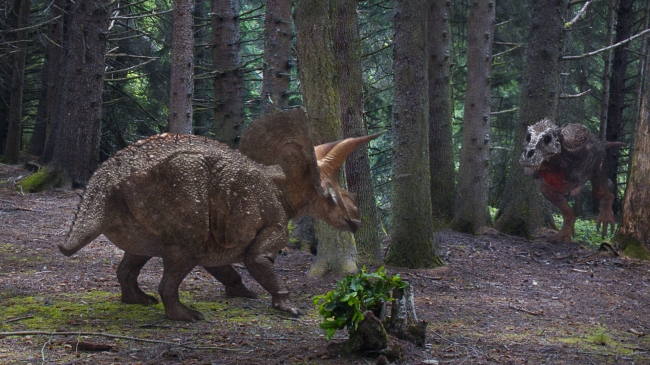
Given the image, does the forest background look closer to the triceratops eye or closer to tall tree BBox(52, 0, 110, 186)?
tall tree BBox(52, 0, 110, 186)

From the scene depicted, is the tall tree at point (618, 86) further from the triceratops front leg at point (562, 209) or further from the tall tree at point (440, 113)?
the tall tree at point (440, 113)

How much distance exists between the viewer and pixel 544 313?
7.29 metres

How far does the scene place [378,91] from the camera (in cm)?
1230

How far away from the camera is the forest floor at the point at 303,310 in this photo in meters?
4.99

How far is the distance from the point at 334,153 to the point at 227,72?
8.65m

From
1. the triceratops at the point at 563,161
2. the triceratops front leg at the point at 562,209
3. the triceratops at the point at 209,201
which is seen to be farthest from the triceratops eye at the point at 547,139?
the triceratops at the point at 209,201

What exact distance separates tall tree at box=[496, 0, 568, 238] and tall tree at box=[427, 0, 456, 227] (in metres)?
1.18

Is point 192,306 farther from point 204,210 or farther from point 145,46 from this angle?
point 145,46

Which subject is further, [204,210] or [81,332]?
[204,210]

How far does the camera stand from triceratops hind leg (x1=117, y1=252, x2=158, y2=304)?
6.17 m

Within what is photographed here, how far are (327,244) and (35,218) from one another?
5.64 metres

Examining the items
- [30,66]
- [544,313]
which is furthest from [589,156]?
[30,66]

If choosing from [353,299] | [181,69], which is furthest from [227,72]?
[353,299]

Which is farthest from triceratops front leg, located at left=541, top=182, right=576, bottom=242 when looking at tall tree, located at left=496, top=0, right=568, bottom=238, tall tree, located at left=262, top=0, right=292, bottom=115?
tall tree, located at left=262, top=0, right=292, bottom=115
